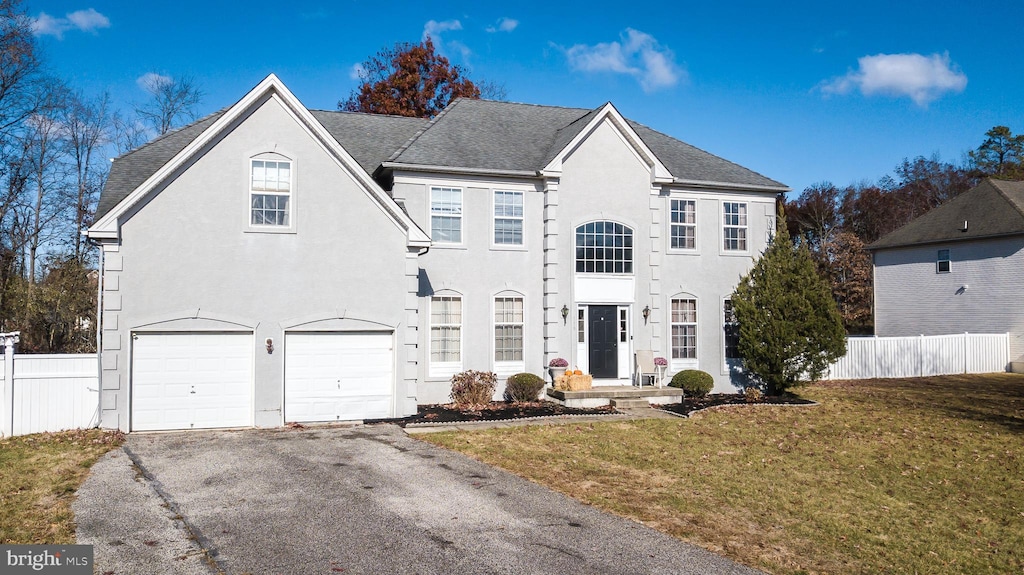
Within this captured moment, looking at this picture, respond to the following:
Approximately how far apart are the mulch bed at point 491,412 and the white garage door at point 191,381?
2.86 meters

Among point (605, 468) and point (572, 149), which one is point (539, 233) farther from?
point (605, 468)

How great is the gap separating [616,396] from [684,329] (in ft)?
12.5

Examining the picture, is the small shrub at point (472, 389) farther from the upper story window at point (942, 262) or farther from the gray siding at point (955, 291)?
the upper story window at point (942, 262)

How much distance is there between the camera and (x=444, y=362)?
18.2m

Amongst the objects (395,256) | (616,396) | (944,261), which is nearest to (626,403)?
(616,396)

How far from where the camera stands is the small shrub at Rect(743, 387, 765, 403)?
62.6ft

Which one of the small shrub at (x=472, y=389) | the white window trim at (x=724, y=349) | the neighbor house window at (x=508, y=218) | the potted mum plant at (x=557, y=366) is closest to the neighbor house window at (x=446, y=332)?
the small shrub at (x=472, y=389)

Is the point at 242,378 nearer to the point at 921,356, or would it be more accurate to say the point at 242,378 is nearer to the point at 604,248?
the point at 604,248

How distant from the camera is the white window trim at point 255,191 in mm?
15062

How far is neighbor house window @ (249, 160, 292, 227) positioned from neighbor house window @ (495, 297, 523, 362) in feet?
19.9

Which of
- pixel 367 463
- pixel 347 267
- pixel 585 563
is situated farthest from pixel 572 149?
pixel 585 563

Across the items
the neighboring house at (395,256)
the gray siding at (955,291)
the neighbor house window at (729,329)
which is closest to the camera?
the neighboring house at (395,256)

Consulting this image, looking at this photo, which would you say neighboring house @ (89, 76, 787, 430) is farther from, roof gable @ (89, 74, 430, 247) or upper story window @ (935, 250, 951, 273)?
upper story window @ (935, 250, 951, 273)

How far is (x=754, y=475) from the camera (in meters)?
11.0
